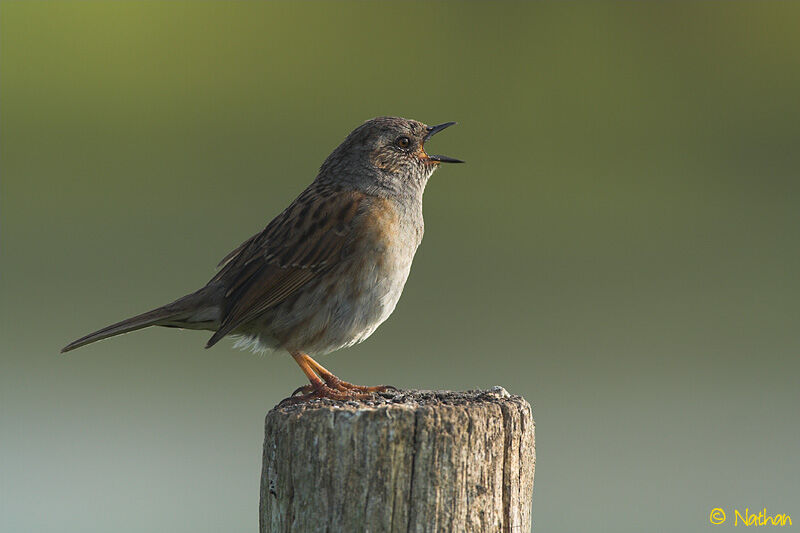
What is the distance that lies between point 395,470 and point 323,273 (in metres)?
2.39

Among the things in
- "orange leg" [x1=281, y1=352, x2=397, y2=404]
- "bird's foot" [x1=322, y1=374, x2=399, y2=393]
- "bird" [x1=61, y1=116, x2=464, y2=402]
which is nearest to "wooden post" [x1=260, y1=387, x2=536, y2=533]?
"orange leg" [x1=281, y1=352, x2=397, y2=404]

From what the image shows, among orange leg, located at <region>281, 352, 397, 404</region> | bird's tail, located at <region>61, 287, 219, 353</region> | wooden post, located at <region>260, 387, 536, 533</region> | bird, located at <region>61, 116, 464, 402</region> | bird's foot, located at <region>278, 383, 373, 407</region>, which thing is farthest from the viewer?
bird's tail, located at <region>61, 287, 219, 353</region>

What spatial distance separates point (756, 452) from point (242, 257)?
7.15m

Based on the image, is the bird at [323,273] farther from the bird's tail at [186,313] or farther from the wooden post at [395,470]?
the wooden post at [395,470]

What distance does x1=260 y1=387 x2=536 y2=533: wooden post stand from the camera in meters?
4.27

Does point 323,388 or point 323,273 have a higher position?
point 323,273

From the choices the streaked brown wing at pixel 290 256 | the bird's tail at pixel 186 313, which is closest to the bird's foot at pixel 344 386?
the streaked brown wing at pixel 290 256

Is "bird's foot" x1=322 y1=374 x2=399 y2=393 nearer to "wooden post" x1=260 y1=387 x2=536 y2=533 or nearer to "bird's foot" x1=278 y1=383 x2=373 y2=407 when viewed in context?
"bird's foot" x1=278 y1=383 x2=373 y2=407

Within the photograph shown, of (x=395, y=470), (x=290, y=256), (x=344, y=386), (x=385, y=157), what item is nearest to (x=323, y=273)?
(x=290, y=256)

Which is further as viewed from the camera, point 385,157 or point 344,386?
point 385,157

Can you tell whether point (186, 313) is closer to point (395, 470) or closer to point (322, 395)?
point (322, 395)

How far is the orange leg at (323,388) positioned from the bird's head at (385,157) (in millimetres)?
1122

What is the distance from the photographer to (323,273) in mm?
6512

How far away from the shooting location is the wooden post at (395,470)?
4.27 meters
